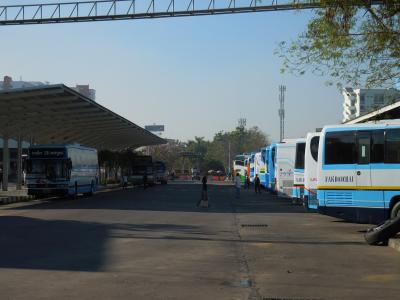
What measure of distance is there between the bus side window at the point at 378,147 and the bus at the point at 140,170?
4401 centimetres

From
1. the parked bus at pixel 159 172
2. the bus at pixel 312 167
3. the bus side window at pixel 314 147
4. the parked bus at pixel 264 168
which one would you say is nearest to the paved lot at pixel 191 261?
the bus at pixel 312 167

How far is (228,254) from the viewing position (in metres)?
12.5

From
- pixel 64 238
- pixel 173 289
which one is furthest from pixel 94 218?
pixel 173 289

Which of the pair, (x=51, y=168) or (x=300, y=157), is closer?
(x=300, y=157)

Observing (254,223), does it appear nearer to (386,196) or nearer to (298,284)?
(386,196)

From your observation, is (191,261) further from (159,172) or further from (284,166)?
(159,172)

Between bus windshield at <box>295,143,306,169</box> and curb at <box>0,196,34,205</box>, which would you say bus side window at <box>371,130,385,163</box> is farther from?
curb at <box>0,196,34,205</box>

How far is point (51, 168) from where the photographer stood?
110ft

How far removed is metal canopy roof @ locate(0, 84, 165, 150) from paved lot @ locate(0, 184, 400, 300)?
50.1 feet

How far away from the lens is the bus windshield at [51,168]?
110ft

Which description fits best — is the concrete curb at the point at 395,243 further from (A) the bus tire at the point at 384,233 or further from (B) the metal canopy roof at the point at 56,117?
(B) the metal canopy roof at the point at 56,117

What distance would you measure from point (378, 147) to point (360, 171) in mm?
828

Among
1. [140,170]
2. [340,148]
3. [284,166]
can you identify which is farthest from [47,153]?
[140,170]

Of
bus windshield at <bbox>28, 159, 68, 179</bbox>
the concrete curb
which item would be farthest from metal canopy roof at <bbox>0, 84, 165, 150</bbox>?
the concrete curb
